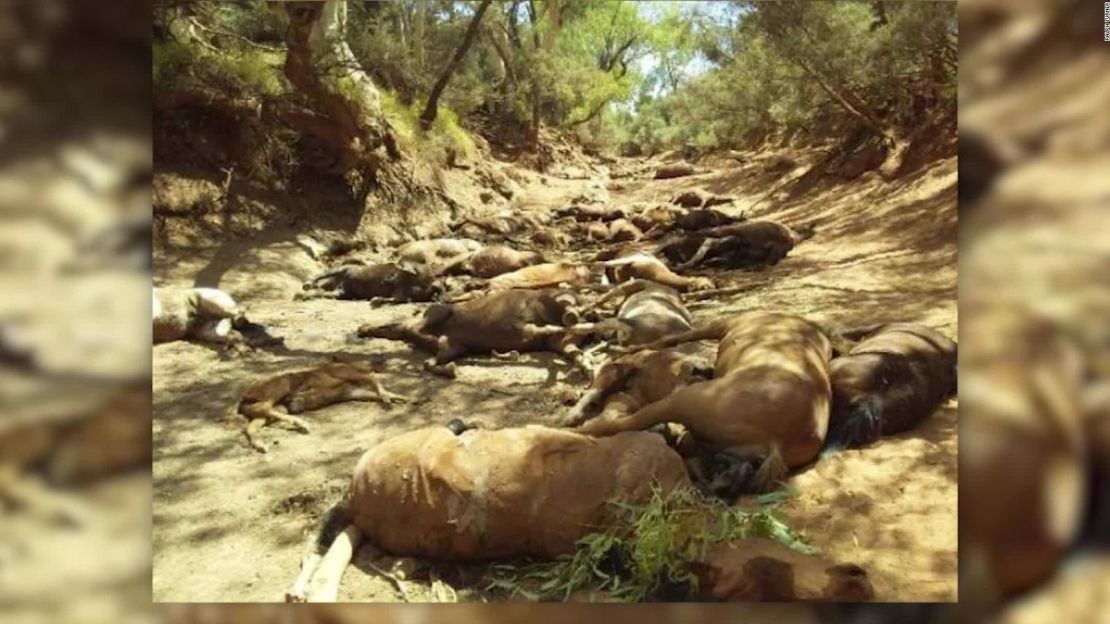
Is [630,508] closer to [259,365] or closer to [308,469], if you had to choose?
[308,469]

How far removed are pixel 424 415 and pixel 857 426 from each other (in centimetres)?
178

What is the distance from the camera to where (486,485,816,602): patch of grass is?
1974 mm

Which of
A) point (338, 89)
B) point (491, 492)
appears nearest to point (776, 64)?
point (338, 89)

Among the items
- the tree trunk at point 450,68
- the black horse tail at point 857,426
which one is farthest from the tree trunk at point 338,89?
the black horse tail at point 857,426

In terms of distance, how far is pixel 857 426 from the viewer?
9.95 ft

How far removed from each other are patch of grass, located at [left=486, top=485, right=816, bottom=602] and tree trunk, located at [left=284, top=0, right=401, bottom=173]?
7.75ft

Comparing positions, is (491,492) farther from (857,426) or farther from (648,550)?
(857,426)

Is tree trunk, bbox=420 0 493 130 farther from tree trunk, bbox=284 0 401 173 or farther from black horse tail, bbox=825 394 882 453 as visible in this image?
black horse tail, bbox=825 394 882 453

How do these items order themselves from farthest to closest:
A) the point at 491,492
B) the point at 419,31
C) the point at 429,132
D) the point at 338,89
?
the point at 338,89
the point at 429,132
the point at 419,31
the point at 491,492

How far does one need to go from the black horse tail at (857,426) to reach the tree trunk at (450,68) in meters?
2.27

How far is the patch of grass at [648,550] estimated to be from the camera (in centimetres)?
197

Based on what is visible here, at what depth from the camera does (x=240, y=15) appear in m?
3.86

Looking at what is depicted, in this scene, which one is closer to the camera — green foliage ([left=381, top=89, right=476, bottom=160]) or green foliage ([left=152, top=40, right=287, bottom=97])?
green foliage ([left=381, top=89, right=476, bottom=160])

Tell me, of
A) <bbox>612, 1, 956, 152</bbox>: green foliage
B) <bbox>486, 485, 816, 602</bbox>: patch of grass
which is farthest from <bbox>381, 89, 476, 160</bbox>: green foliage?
<bbox>486, 485, 816, 602</bbox>: patch of grass
